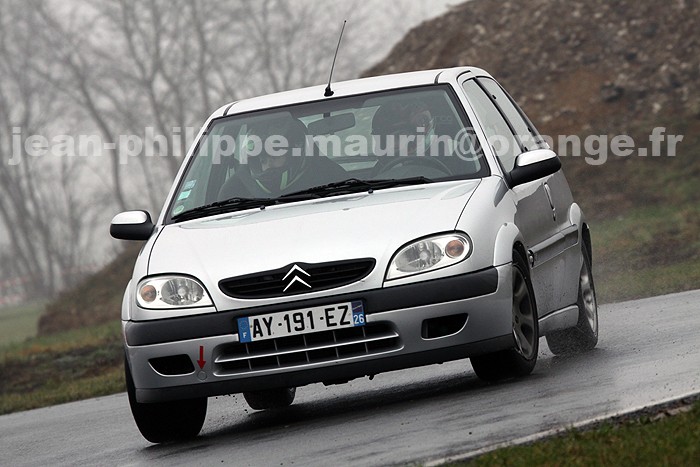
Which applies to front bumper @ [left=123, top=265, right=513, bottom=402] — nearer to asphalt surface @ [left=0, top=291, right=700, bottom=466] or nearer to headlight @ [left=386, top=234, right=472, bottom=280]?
headlight @ [left=386, top=234, right=472, bottom=280]

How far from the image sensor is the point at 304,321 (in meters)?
7.34

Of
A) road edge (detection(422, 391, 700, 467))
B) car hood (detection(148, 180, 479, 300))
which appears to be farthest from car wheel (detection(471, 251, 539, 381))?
road edge (detection(422, 391, 700, 467))

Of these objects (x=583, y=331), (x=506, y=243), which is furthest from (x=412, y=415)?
(x=583, y=331)

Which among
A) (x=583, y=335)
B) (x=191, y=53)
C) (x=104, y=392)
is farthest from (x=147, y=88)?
(x=583, y=335)

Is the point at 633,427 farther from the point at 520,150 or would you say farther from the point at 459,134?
the point at 520,150

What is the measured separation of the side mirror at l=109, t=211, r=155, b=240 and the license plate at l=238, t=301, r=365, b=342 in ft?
4.64

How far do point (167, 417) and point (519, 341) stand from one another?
6.19 ft

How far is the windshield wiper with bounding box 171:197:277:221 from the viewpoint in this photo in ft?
27.6

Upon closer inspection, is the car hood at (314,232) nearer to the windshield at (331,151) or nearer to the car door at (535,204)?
the windshield at (331,151)

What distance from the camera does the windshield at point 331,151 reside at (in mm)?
8406

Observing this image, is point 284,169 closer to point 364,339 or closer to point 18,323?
point 364,339

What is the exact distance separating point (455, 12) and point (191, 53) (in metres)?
35.4

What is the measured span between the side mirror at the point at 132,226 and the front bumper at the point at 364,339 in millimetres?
1149

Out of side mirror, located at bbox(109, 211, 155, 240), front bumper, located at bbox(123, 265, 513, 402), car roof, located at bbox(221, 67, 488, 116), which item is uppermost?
car roof, located at bbox(221, 67, 488, 116)
